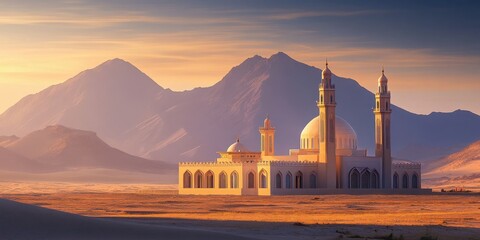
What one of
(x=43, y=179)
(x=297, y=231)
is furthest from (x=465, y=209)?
(x=43, y=179)

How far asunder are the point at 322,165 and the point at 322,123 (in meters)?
3.64

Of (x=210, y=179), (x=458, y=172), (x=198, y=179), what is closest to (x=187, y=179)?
(x=198, y=179)

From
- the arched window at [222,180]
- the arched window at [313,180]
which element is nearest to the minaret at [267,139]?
the arched window at [222,180]

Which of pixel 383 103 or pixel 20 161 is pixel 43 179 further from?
pixel 383 103

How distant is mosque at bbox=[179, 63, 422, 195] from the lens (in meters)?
87.5

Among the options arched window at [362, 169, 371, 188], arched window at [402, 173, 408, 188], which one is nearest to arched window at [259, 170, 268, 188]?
arched window at [362, 169, 371, 188]

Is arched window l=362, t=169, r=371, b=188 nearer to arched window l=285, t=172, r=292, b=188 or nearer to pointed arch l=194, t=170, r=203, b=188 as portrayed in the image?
arched window l=285, t=172, r=292, b=188

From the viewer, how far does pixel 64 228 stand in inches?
1027

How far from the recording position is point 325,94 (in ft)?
298

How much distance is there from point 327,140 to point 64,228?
64214 millimetres

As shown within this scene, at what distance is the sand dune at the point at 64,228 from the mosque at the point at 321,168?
57.8 meters

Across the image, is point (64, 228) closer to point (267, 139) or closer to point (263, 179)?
point (263, 179)

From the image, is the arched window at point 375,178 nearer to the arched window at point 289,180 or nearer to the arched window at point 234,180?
the arched window at point 289,180

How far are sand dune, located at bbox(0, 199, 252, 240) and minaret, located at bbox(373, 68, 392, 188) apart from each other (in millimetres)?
67255
